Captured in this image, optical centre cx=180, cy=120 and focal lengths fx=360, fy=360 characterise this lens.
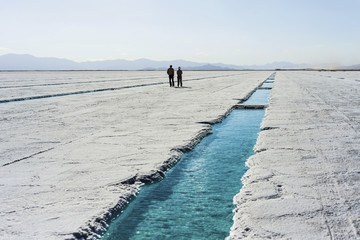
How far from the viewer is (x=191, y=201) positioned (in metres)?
2.98

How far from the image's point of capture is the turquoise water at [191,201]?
246 centimetres

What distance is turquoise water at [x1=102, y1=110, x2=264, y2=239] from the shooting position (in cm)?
246

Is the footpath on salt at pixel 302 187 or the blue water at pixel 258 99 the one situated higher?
the blue water at pixel 258 99

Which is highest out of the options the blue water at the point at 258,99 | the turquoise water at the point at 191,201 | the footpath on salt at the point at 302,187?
the blue water at the point at 258,99

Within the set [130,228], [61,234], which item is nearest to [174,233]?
[130,228]

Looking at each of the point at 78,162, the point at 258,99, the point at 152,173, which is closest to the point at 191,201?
the point at 152,173

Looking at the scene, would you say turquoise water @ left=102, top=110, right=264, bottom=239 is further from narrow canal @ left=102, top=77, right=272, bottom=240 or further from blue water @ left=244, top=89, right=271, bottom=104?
blue water @ left=244, top=89, right=271, bottom=104

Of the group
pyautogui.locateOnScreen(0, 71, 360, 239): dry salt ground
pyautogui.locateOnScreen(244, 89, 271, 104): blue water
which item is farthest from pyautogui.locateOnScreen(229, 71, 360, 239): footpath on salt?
pyautogui.locateOnScreen(244, 89, 271, 104): blue water

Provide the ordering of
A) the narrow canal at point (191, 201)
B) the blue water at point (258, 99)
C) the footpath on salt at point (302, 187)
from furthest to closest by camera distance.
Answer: the blue water at point (258, 99) < the narrow canal at point (191, 201) < the footpath on salt at point (302, 187)

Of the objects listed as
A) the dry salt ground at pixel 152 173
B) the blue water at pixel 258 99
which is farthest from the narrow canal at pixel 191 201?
the blue water at pixel 258 99

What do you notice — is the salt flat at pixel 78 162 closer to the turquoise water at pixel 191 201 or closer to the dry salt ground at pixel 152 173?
the dry salt ground at pixel 152 173

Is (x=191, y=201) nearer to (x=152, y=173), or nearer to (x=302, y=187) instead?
(x=152, y=173)

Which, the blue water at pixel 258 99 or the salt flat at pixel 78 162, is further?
the blue water at pixel 258 99

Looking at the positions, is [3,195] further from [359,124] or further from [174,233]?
[359,124]
